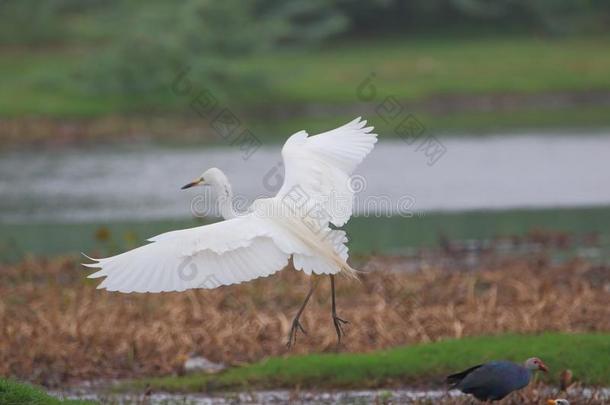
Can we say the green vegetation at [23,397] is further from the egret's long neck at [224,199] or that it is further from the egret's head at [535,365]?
the egret's head at [535,365]

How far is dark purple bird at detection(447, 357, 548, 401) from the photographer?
374 inches

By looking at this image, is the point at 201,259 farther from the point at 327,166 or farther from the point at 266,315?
the point at 266,315

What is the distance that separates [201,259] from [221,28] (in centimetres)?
3418

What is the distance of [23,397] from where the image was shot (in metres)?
9.02

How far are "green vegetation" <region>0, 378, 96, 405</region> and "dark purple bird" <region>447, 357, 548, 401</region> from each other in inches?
117

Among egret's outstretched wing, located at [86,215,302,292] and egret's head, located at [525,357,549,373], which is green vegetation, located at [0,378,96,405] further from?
egret's head, located at [525,357,549,373]

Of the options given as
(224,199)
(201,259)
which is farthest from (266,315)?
(201,259)

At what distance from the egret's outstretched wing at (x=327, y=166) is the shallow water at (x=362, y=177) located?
10.9 m

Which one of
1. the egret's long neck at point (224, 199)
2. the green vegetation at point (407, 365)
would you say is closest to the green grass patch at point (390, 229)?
the green vegetation at point (407, 365)

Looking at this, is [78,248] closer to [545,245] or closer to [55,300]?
[55,300]

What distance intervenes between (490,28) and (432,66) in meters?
7.17

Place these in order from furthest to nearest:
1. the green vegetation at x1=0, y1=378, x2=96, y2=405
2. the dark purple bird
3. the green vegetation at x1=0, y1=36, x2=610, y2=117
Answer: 1. the green vegetation at x1=0, y1=36, x2=610, y2=117
2. the dark purple bird
3. the green vegetation at x1=0, y1=378, x2=96, y2=405

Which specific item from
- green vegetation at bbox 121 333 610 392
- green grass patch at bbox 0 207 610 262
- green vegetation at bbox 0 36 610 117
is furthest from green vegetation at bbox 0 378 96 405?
green vegetation at bbox 0 36 610 117

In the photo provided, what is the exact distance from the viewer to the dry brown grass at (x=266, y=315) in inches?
492
